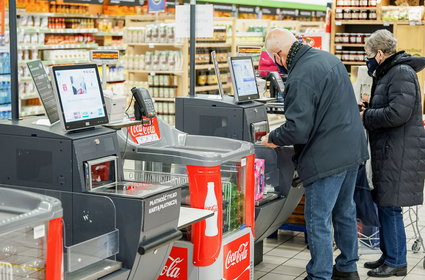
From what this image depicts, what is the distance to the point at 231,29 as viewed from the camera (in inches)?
448

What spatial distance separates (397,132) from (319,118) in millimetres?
847

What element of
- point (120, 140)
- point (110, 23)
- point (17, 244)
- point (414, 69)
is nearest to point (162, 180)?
point (120, 140)

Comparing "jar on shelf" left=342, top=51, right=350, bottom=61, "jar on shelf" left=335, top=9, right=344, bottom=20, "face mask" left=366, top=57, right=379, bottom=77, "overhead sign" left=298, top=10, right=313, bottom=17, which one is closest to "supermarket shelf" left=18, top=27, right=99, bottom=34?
"jar on shelf" left=335, top=9, right=344, bottom=20

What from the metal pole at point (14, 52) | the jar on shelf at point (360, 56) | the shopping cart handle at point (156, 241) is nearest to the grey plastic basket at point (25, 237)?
the shopping cart handle at point (156, 241)

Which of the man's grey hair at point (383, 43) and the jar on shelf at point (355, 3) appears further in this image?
the jar on shelf at point (355, 3)

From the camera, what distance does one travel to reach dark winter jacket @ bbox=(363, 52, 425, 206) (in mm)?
4879

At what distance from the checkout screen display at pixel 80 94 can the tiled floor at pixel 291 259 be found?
2148mm

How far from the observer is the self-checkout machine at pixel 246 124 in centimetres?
504

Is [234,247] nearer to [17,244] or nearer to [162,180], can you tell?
[162,180]

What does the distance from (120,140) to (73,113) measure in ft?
2.53

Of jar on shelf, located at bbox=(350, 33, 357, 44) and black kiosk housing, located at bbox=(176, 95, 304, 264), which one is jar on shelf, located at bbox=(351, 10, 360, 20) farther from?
black kiosk housing, located at bbox=(176, 95, 304, 264)

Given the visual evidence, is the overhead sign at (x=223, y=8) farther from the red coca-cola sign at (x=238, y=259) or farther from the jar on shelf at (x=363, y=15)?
the red coca-cola sign at (x=238, y=259)

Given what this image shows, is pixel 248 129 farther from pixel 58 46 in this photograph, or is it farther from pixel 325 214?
pixel 58 46

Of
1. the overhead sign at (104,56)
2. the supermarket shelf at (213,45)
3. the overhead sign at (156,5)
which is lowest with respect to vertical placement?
the overhead sign at (104,56)
